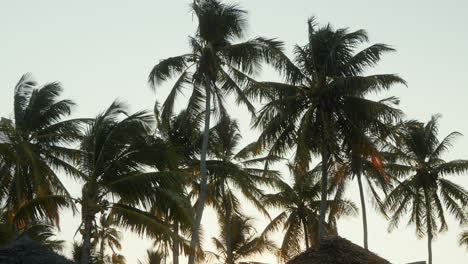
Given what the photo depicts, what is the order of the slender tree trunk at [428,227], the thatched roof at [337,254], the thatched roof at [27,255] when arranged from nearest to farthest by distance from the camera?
the thatched roof at [27,255], the thatched roof at [337,254], the slender tree trunk at [428,227]

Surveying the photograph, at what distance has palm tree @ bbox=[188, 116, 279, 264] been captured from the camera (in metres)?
26.3

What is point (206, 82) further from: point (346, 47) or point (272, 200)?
point (272, 200)

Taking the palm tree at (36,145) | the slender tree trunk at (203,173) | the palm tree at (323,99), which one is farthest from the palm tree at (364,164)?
the palm tree at (36,145)

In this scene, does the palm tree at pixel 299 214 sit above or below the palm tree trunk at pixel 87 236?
above

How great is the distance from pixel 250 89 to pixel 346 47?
13.7 ft

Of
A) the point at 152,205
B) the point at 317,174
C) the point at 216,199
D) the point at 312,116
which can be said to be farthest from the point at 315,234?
the point at 152,205

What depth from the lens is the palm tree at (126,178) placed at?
57.6ft

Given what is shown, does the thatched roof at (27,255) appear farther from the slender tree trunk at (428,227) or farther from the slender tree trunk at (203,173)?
the slender tree trunk at (428,227)

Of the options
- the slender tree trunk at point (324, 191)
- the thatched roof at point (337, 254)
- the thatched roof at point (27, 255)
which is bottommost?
the thatched roof at point (27, 255)

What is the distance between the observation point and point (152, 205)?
18.0m

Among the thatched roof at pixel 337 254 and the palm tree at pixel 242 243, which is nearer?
the thatched roof at pixel 337 254

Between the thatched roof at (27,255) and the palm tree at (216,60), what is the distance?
412 inches

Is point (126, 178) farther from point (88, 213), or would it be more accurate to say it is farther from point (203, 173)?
point (203, 173)

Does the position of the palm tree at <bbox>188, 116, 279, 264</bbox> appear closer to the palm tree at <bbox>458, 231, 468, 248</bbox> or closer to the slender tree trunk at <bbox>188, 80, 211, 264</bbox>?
the slender tree trunk at <bbox>188, 80, 211, 264</bbox>
